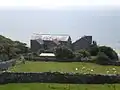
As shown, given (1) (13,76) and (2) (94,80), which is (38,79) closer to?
(1) (13,76)

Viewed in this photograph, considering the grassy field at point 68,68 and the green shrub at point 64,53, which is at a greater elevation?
the green shrub at point 64,53

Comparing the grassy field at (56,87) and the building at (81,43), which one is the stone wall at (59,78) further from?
the building at (81,43)

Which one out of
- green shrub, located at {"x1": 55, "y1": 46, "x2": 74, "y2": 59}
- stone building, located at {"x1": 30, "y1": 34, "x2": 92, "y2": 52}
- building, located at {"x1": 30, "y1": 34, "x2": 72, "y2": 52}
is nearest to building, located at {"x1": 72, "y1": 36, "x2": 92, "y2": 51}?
stone building, located at {"x1": 30, "y1": 34, "x2": 92, "y2": 52}

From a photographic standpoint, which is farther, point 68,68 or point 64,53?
point 64,53

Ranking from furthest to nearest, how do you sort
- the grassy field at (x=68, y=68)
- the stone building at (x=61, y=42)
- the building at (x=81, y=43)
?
the building at (x=81, y=43)
the stone building at (x=61, y=42)
the grassy field at (x=68, y=68)

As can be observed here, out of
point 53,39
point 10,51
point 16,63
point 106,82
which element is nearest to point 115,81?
point 106,82

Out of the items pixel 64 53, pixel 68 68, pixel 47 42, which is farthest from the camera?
pixel 47 42

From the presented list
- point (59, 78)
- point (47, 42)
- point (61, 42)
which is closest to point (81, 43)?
point (61, 42)

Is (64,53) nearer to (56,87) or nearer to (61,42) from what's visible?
(56,87)

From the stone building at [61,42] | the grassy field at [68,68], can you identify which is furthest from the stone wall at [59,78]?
the stone building at [61,42]

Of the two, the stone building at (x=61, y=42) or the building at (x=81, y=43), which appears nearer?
the stone building at (x=61, y=42)

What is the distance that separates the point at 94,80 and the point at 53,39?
1113 inches

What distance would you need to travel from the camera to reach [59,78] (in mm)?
24500

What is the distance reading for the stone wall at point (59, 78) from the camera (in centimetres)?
2439
